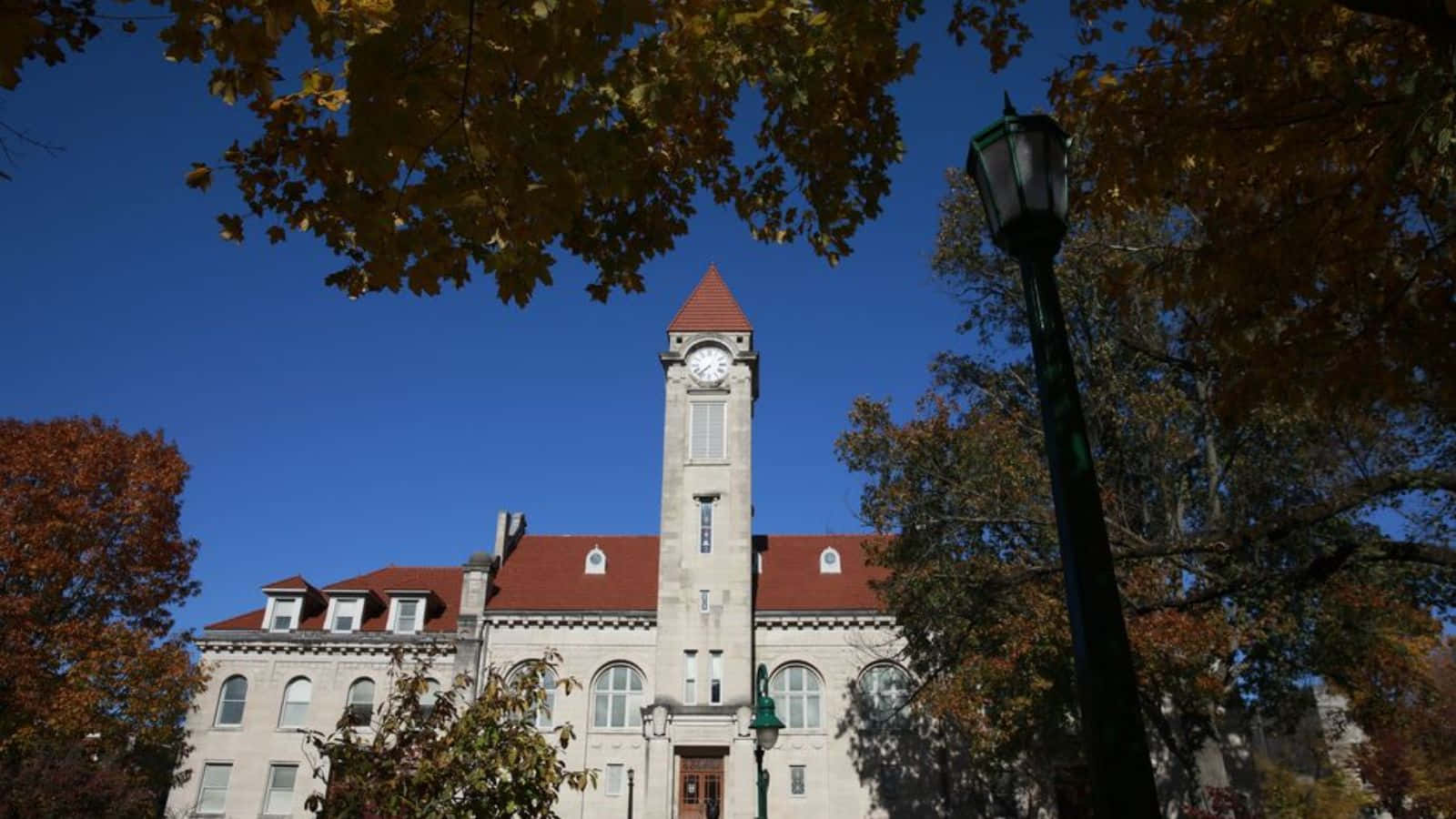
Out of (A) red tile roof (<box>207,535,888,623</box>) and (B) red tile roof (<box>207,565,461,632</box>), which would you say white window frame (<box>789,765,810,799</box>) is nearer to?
(A) red tile roof (<box>207,535,888,623</box>)

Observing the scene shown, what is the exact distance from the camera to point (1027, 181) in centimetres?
462

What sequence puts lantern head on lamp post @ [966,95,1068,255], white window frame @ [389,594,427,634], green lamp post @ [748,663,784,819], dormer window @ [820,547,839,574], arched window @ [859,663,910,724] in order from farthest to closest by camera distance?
dormer window @ [820,547,839,574] < white window frame @ [389,594,427,634] < arched window @ [859,663,910,724] < green lamp post @ [748,663,784,819] < lantern head on lamp post @ [966,95,1068,255]

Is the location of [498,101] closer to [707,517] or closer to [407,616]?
[707,517]

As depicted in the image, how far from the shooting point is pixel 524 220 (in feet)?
16.6

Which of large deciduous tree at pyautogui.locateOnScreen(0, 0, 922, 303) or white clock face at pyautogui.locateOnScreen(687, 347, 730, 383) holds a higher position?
white clock face at pyautogui.locateOnScreen(687, 347, 730, 383)

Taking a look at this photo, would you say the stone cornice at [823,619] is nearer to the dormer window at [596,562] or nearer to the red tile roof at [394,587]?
the dormer window at [596,562]

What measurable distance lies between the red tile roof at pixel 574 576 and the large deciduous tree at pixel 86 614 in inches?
430

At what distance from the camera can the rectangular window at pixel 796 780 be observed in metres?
30.9

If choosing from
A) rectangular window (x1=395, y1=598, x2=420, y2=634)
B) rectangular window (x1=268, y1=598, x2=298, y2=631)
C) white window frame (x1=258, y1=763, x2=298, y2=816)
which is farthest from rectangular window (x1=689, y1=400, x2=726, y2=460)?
white window frame (x1=258, y1=763, x2=298, y2=816)

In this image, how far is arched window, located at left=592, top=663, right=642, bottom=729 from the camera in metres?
32.0

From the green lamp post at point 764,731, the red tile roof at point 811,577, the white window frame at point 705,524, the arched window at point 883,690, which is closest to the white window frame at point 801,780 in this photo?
the arched window at point 883,690

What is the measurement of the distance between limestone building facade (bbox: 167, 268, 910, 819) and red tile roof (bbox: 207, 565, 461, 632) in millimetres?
130

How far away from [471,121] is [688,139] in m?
2.52

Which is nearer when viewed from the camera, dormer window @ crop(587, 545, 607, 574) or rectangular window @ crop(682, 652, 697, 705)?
rectangular window @ crop(682, 652, 697, 705)
